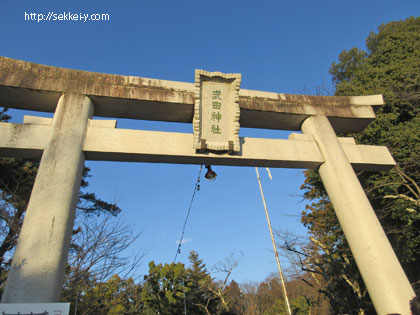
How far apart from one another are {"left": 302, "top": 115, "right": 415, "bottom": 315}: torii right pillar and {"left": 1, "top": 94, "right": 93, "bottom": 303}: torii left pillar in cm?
418

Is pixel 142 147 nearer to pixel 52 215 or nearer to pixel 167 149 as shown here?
pixel 167 149

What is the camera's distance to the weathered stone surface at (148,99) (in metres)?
4.74

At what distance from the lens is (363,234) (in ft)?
14.5

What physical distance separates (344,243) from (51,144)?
421 inches

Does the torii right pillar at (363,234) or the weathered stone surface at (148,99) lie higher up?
the weathered stone surface at (148,99)

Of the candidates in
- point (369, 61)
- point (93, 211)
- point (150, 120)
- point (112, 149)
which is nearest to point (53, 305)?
point (112, 149)

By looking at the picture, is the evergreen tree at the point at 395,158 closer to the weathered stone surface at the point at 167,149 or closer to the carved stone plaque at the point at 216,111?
the weathered stone surface at the point at 167,149

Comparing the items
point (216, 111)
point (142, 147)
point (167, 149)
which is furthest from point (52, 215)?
point (216, 111)

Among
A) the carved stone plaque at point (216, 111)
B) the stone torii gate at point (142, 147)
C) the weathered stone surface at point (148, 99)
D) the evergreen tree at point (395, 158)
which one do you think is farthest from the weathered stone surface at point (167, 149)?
the evergreen tree at point (395, 158)

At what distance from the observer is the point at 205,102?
5.09 m

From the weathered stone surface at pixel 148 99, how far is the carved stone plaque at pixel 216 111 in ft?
1.27

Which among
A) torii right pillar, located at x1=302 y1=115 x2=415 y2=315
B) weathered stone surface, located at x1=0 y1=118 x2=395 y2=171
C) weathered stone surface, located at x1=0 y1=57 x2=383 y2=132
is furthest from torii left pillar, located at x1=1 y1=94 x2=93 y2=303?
torii right pillar, located at x1=302 y1=115 x2=415 y2=315

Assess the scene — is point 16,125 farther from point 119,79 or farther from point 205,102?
point 205,102

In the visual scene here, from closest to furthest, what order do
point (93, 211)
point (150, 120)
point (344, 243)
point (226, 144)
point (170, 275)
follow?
1. point (226, 144)
2. point (150, 120)
3. point (344, 243)
4. point (93, 211)
5. point (170, 275)
